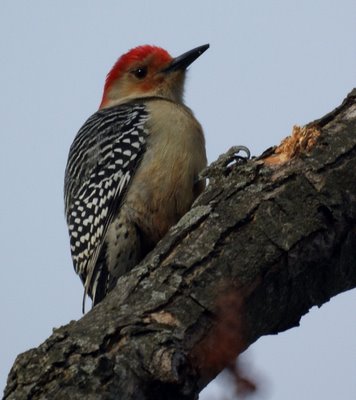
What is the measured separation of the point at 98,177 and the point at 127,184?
42 cm

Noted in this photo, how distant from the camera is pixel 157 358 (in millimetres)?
3350

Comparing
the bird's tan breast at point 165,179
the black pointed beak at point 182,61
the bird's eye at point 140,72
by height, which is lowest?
the bird's tan breast at point 165,179

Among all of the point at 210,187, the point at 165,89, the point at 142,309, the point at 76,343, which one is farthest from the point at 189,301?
the point at 165,89

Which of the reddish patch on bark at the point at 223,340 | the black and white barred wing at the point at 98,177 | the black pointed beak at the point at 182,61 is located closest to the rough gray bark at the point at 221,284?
the reddish patch on bark at the point at 223,340

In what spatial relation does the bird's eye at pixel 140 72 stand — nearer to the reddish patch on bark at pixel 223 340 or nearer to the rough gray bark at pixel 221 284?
the rough gray bark at pixel 221 284

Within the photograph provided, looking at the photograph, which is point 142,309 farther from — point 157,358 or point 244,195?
point 244,195

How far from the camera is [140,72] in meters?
7.70

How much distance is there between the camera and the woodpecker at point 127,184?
19.9ft

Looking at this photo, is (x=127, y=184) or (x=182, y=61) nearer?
(x=127, y=184)

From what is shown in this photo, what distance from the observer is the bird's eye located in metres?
7.69

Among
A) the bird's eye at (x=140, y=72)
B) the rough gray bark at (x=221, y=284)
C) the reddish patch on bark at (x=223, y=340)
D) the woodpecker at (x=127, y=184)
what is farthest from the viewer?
the bird's eye at (x=140, y=72)

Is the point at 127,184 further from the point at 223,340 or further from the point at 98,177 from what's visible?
the point at 223,340

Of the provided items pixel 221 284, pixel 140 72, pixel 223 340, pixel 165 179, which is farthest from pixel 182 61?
pixel 223 340

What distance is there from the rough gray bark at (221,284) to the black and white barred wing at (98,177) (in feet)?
6.71
